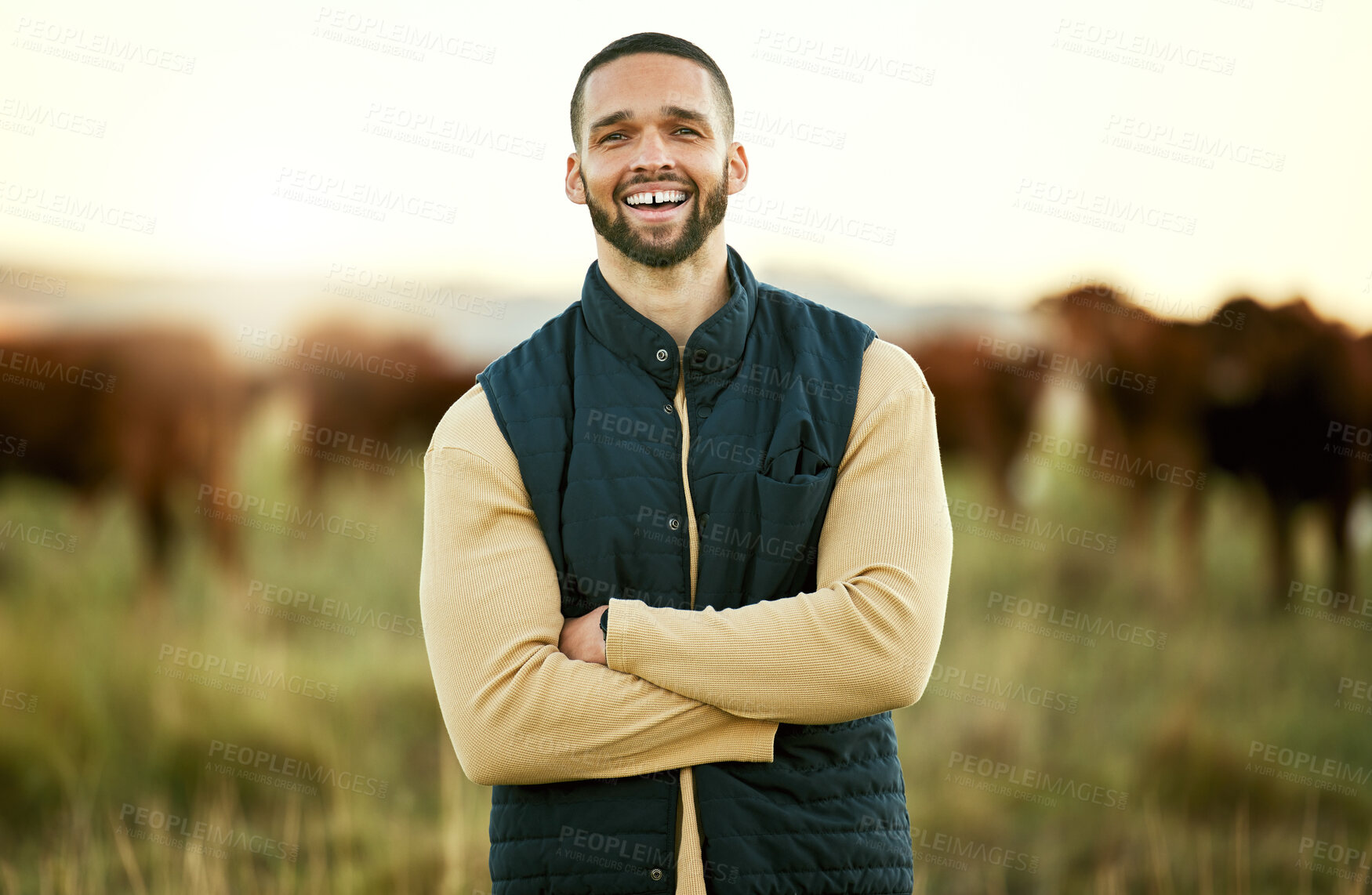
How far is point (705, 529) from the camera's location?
1.76 metres

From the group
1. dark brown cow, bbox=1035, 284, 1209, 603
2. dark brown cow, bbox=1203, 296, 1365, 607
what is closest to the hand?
dark brown cow, bbox=1035, 284, 1209, 603

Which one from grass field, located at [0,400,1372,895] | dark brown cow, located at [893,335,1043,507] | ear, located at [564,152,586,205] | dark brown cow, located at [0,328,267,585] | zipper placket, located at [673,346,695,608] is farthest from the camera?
dark brown cow, located at [893,335,1043,507]

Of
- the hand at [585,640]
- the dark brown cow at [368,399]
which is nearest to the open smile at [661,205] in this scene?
the hand at [585,640]

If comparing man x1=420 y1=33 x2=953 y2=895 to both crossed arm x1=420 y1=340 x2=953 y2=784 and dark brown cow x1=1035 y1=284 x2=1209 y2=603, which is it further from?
dark brown cow x1=1035 y1=284 x2=1209 y2=603

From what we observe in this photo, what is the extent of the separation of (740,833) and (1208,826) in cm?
370

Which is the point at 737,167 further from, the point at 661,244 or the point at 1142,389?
the point at 1142,389

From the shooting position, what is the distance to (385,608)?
17.4 feet

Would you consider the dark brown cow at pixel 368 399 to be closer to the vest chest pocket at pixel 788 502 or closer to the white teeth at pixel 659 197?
the white teeth at pixel 659 197

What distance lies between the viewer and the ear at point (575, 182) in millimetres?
2035

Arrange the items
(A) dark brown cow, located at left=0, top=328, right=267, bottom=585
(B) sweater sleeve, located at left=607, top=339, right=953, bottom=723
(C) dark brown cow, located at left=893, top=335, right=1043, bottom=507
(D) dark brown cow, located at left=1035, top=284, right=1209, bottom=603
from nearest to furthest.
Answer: (B) sweater sleeve, located at left=607, top=339, right=953, bottom=723 < (A) dark brown cow, located at left=0, top=328, right=267, bottom=585 < (D) dark brown cow, located at left=1035, top=284, right=1209, bottom=603 < (C) dark brown cow, located at left=893, top=335, right=1043, bottom=507

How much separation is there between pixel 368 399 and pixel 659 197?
13.8 ft

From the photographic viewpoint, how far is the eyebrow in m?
1.92

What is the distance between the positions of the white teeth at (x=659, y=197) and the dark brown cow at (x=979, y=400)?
3.98 m

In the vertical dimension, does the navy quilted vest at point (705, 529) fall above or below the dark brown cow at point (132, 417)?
below
